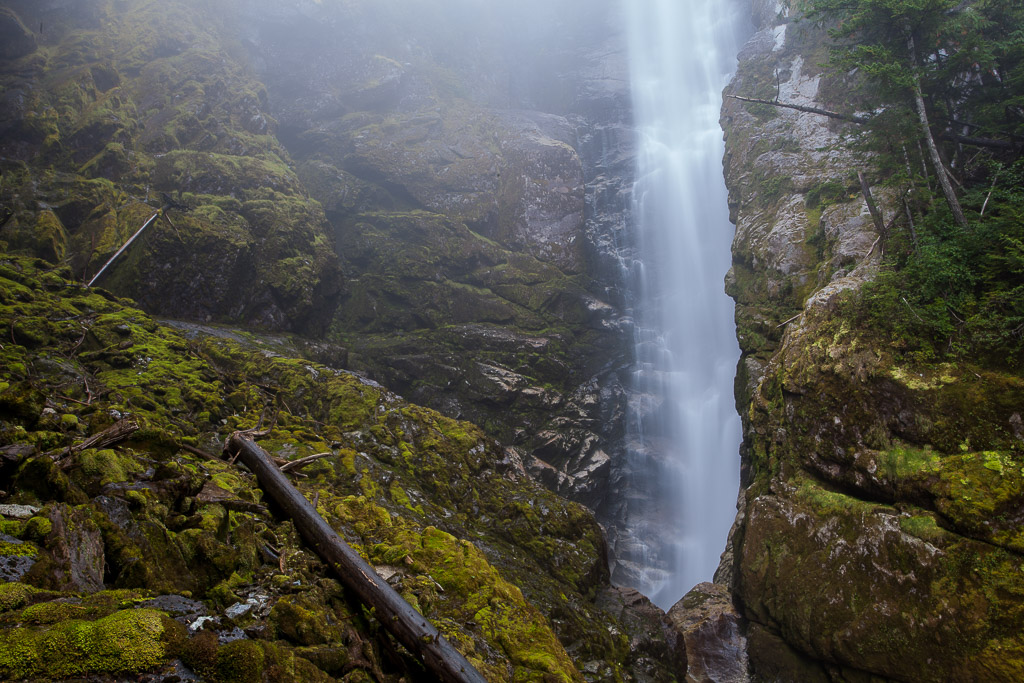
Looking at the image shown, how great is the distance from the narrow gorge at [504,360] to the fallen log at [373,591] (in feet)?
0.37

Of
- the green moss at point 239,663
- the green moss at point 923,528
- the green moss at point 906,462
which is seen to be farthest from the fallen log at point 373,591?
the green moss at point 906,462

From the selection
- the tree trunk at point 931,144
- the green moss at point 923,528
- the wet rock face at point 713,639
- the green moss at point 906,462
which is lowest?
the wet rock face at point 713,639

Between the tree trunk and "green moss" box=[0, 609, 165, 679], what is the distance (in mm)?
13694

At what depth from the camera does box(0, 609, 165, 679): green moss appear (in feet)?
6.89

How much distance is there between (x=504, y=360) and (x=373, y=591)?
54.4 ft

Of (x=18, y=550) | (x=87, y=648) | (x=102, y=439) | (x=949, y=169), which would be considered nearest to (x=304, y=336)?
(x=102, y=439)

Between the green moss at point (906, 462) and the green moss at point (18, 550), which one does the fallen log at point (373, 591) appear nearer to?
the green moss at point (18, 550)

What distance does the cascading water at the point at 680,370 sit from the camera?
22734 mm

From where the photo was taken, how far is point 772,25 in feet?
88.7

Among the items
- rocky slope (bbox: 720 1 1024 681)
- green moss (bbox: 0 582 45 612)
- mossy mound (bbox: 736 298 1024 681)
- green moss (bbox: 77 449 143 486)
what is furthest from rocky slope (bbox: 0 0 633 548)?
green moss (bbox: 0 582 45 612)

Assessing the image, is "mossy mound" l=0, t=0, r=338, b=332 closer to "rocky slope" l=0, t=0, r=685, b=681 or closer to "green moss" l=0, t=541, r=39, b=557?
"rocky slope" l=0, t=0, r=685, b=681

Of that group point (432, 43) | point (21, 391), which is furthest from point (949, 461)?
point (432, 43)

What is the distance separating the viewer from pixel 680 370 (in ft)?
82.3

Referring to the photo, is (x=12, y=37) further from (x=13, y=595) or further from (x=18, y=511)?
(x=13, y=595)
